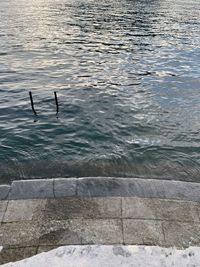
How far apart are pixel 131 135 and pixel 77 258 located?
7.71 meters

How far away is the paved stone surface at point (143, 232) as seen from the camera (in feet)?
20.5

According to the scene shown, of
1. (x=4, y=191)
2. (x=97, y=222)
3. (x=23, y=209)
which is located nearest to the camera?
(x=97, y=222)

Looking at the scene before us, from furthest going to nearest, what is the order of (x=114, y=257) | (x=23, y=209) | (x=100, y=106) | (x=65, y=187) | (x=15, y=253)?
1. (x=100, y=106)
2. (x=65, y=187)
3. (x=23, y=209)
4. (x=15, y=253)
5. (x=114, y=257)

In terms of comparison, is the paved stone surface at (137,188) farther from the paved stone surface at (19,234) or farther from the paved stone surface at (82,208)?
the paved stone surface at (19,234)

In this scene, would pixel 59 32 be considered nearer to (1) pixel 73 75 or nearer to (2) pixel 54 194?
(1) pixel 73 75

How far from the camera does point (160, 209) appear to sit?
23.4 ft

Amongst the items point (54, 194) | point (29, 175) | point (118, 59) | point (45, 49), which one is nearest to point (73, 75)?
point (118, 59)

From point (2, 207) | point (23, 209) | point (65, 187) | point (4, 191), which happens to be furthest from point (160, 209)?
point (4, 191)

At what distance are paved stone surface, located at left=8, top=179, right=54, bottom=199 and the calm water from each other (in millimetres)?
2060

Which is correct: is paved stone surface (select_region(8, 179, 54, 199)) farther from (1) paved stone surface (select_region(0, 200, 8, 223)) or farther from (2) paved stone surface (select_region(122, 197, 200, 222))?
(2) paved stone surface (select_region(122, 197, 200, 222))

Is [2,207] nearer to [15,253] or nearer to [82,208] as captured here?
[15,253]

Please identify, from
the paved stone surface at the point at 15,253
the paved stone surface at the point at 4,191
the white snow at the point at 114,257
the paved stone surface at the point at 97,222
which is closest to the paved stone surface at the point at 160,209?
the paved stone surface at the point at 97,222

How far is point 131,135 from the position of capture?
507 inches

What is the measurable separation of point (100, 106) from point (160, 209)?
9.00m
